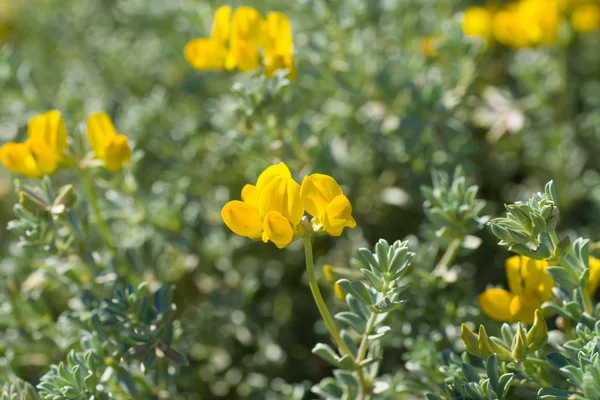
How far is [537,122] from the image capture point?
3.10m

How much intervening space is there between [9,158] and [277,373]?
1256 millimetres

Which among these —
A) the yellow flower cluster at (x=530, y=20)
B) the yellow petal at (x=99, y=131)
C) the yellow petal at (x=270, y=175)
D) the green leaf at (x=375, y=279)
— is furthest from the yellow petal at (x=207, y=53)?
the yellow flower cluster at (x=530, y=20)

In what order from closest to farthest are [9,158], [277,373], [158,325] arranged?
[158,325], [9,158], [277,373]

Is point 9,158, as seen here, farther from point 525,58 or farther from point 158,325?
point 525,58

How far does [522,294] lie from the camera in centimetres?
183

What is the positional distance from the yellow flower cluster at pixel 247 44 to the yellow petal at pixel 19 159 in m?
0.66

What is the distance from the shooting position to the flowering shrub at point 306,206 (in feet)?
5.60

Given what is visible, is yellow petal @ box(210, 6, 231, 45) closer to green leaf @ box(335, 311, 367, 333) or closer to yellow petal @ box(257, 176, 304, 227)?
yellow petal @ box(257, 176, 304, 227)

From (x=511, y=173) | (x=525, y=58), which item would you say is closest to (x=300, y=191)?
(x=511, y=173)

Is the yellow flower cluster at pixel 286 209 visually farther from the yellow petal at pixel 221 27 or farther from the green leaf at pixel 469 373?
the yellow petal at pixel 221 27

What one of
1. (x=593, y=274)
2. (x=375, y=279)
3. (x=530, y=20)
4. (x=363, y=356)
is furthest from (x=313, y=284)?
(x=530, y=20)

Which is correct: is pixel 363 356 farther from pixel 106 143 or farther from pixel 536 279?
pixel 106 143

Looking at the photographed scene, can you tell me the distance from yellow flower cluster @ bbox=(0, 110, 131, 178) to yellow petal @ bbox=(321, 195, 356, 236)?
0.82 metres

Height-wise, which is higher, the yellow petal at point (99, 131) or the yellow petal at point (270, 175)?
the yellow petal at point (270, 175)
